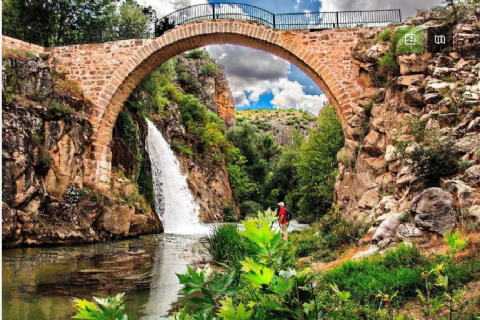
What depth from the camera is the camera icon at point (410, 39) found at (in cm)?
1010

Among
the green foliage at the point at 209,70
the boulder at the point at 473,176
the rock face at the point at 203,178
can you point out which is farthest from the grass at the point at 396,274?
the green foliage at the point at 209,70

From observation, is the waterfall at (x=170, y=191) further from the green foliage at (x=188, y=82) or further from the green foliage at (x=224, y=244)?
the green foliage at (x=188, y=82)

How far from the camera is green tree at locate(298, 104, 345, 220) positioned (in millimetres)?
20078

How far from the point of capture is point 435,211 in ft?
16.0

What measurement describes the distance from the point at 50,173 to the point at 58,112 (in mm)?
1975

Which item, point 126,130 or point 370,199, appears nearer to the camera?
point 370,199

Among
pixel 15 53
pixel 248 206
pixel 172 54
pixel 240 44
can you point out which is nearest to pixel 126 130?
pixel 172 54

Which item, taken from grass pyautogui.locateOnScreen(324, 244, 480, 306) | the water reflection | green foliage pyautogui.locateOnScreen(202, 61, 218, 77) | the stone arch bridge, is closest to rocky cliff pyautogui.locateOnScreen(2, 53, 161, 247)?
the stone arch bridge

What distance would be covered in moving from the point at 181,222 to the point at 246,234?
698 inches

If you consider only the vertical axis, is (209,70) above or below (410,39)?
above

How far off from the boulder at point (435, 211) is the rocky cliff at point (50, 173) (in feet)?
31.0

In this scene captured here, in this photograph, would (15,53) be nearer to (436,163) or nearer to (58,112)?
(58,112)

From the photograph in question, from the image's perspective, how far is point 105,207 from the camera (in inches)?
508

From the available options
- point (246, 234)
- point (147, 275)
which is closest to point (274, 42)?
point (147, 275)
